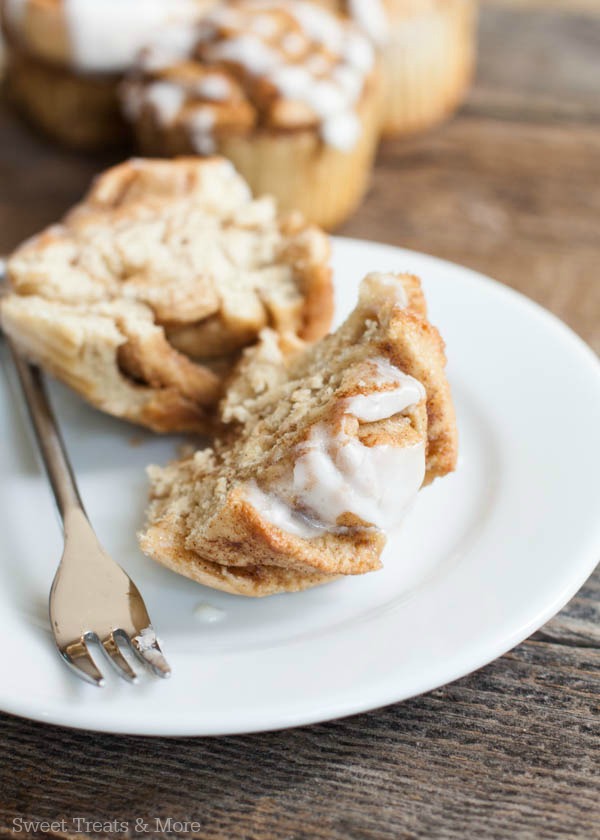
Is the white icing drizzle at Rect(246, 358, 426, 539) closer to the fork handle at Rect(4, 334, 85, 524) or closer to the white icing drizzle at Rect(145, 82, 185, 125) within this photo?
the fork handle at Rect(4, 334, 85, 524)

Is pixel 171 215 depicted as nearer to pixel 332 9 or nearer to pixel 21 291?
pixel 21 291

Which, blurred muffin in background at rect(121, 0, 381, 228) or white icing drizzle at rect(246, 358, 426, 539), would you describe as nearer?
white icing drizzle at rect(246, 358, 426, 539)

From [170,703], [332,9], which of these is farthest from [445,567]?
[332,9]

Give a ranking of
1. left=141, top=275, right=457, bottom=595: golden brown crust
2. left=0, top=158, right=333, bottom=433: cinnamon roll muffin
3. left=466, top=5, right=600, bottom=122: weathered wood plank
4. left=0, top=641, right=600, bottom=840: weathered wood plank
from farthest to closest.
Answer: left=466, top=5, right=600, bottom=122: weathered wood plank
left=0, top=158, right=333, bottom=433: cinnamon roll muffin
left=141, top=275, right=457, bottom=595: golden brown crust
left=0, top=641, right=600, bottom=840: weathered wood plank

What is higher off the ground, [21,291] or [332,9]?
[332,9]

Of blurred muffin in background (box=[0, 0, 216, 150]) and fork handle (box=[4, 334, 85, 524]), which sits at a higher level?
blurred muffin in background (box=[0, 0, 216, 150])

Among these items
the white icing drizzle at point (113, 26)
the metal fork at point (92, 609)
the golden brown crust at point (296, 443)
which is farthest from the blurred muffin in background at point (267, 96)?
the metal fork at point (92, 609)

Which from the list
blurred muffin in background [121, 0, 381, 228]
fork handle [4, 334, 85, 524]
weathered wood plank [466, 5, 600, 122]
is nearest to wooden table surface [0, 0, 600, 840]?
fork handle [4, 334, 85, 524]
